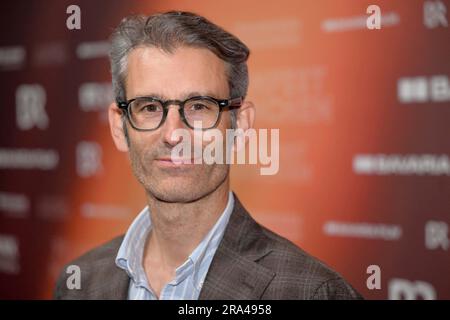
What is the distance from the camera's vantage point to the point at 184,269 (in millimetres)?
1346

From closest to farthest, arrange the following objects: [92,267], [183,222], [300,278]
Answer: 1. [300,278]
2. [183,222]
3. [92,267]

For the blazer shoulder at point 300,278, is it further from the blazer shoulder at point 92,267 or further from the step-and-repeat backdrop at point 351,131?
the blazer shoulder at point 92,267

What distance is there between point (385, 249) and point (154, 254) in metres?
0.67

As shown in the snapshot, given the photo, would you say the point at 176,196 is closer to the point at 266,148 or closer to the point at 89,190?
the point at 266,148

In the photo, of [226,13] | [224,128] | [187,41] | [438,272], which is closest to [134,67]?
[187,41]

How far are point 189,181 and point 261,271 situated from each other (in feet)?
0.88

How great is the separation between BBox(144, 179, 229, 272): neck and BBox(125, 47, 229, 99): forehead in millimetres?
255

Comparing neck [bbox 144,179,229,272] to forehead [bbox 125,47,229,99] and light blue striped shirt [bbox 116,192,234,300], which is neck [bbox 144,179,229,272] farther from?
forehead [bbox 125,47,229,99]

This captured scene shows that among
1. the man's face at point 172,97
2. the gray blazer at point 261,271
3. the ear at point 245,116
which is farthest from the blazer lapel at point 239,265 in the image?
the ear at point 245,116

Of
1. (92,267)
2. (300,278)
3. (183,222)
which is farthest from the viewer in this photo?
(92,267)

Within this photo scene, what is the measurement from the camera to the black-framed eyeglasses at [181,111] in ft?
4.25

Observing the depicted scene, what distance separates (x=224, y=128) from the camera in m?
1.35

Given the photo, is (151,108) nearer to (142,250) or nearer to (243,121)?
(243,121)

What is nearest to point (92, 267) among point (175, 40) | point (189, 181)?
point (189, 181)
